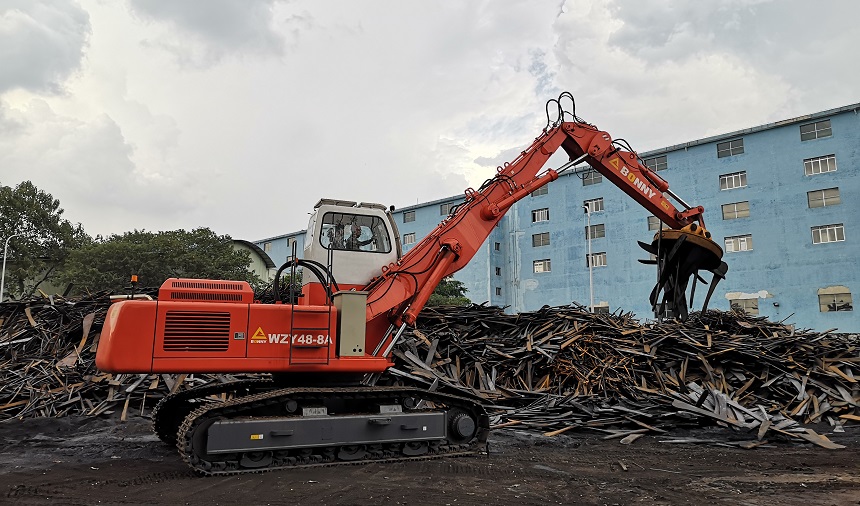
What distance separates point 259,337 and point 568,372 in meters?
7.23

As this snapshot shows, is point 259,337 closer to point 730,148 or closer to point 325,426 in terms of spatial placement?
point 325,426

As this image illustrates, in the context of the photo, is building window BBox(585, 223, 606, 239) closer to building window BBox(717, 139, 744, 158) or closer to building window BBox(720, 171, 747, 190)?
building window BBox(720, 171, 747, 190)

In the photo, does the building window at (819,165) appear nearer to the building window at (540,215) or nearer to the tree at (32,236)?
the building window at (540,215)

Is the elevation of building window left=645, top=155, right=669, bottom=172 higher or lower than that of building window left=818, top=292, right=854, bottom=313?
higher

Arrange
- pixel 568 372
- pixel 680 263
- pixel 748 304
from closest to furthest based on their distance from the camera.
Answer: pixel 680 263 < pixel 568 372 < pixel 748 304

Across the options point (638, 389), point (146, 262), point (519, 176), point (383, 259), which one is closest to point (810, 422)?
point (638, 389)

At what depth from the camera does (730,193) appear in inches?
1558

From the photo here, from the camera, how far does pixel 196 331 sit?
6.81 metres

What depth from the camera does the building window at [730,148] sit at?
39469 millimetres

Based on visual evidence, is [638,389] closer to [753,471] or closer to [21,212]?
[753,471]

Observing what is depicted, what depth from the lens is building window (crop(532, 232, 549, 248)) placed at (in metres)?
48.4

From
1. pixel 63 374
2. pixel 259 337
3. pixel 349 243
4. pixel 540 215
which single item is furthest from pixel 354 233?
pixel 540 215

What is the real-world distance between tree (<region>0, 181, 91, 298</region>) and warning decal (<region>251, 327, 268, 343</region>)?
A: 40.2 m

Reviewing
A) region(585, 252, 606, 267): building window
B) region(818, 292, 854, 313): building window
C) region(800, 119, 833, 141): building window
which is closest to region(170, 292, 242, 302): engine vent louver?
region(818, 292, 854, 313): building window
